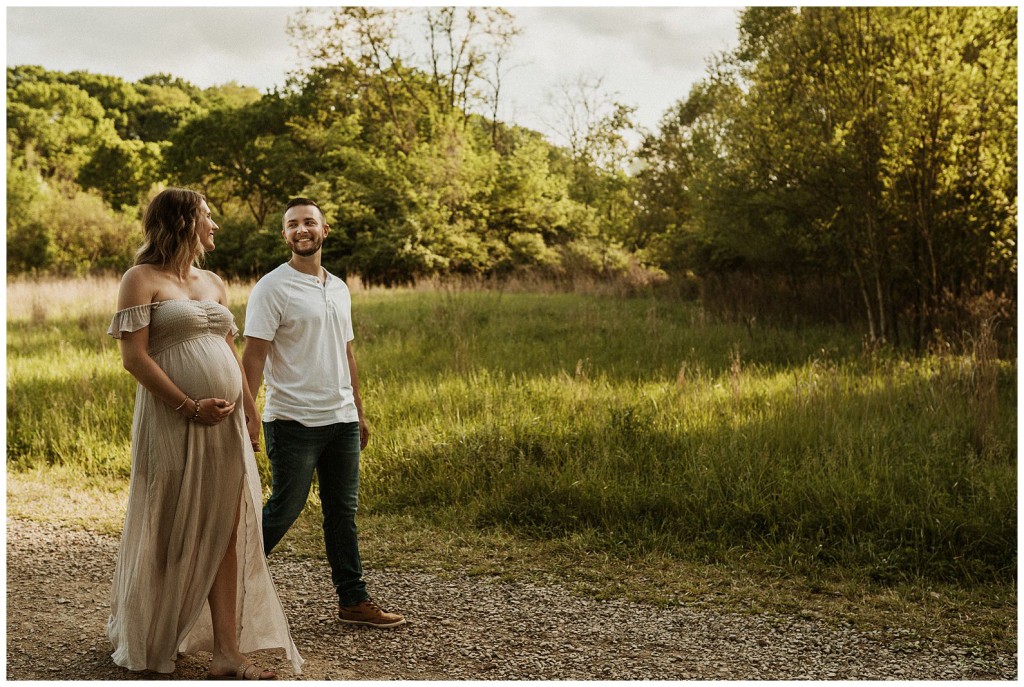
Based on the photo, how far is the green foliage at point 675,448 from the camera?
19.1ft

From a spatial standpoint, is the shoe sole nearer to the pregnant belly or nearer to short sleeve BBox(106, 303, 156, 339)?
the pregnant belly

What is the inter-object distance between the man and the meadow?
172 cm

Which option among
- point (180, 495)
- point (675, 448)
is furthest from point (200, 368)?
point (675, 448)

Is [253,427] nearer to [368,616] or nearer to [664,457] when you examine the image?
[368,616]

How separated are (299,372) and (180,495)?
0.84 m

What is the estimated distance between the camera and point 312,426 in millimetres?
4215

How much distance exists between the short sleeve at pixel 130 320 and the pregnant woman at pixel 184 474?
0.19ft

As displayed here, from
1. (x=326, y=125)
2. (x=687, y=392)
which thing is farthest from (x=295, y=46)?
(x=687, y=392)

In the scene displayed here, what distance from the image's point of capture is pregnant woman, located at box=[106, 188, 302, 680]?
3.65 m

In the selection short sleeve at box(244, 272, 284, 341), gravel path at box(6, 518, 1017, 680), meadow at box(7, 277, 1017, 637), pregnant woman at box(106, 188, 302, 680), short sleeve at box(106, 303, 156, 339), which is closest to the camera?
short sleeve at box(106, 303, 156, 339)

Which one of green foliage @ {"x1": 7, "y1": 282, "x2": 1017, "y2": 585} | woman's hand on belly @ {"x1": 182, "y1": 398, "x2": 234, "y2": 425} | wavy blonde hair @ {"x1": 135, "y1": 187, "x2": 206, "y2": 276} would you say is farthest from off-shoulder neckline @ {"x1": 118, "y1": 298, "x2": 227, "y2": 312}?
green foliage @ {"x1": 7, "y1": 282, "x2": 1017, "y2": 585}

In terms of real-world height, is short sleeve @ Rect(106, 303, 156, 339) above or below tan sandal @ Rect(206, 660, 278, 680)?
above

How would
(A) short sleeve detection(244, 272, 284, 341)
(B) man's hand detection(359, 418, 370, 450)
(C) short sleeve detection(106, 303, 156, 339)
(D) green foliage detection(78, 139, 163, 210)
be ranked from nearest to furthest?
(C) short sleeve detection(106, 303, 156, 339) → (A) short sleeve detection(244, 272, 284, 341) → (B) man's hand detection(359, 418, 370, 450) → (D) green foliage detection(78, 139, 163, 210)

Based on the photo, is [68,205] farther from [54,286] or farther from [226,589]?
[226,589]
